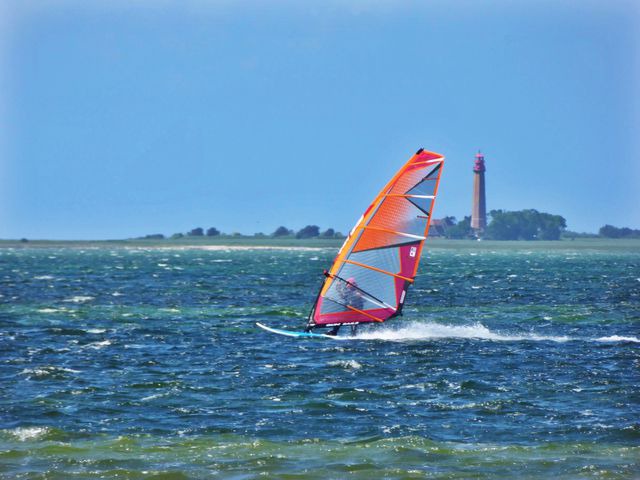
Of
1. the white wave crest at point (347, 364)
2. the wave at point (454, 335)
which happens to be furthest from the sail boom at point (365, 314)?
the white wave crest at point (347, 364)

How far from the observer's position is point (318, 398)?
95.1 feet

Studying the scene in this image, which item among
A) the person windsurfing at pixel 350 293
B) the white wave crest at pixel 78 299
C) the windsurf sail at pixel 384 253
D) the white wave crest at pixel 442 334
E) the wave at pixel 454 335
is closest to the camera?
the windsurf sail at pixel 384 253

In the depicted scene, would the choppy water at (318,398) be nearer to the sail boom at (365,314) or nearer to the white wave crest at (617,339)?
the white wave crest at (617,339)

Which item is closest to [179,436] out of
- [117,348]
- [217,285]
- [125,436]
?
[125,436]

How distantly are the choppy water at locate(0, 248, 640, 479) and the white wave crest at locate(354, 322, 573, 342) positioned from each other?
→ 0.11 meters

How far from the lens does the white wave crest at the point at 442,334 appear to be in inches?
1666

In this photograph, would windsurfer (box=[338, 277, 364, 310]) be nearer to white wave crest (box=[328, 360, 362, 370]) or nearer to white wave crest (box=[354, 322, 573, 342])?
white wave crest (box=[354, 322, 573, 342])

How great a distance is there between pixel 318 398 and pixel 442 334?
15.8 meters

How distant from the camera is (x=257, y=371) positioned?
110ft

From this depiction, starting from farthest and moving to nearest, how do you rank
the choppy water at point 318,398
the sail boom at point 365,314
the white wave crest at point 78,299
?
1. the white wave crest at point 78,299
2. the sail boom at point 365,314
3. the choppy water at point 318,398

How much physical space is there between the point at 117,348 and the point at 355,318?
28.4ft

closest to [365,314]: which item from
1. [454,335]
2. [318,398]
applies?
[454,335]

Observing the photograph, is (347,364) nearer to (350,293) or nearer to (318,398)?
Answer: (318,398)

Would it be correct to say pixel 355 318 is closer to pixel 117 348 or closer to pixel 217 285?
pixel 117 348
